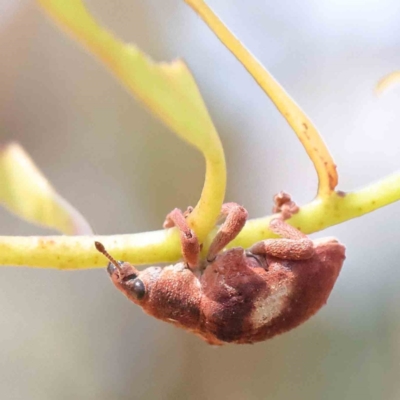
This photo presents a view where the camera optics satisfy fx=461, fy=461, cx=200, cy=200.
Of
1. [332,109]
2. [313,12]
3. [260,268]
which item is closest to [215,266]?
[260,268]

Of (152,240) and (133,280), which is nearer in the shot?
(152,240)

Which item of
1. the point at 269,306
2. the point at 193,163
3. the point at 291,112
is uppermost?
the point at 193,163

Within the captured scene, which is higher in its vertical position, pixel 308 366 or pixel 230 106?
pixel 230 106

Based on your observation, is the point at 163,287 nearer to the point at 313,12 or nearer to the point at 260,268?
the point at 260,268

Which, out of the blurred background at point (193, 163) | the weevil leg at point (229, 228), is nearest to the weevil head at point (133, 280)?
the weevil leg at point (229, 228)

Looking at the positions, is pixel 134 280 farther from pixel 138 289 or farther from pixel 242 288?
pixel 242 288

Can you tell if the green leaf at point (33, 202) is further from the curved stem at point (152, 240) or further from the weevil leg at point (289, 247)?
the weevil leg at point (289, 247)

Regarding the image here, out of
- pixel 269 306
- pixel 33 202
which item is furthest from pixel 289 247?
pixel 33 202
